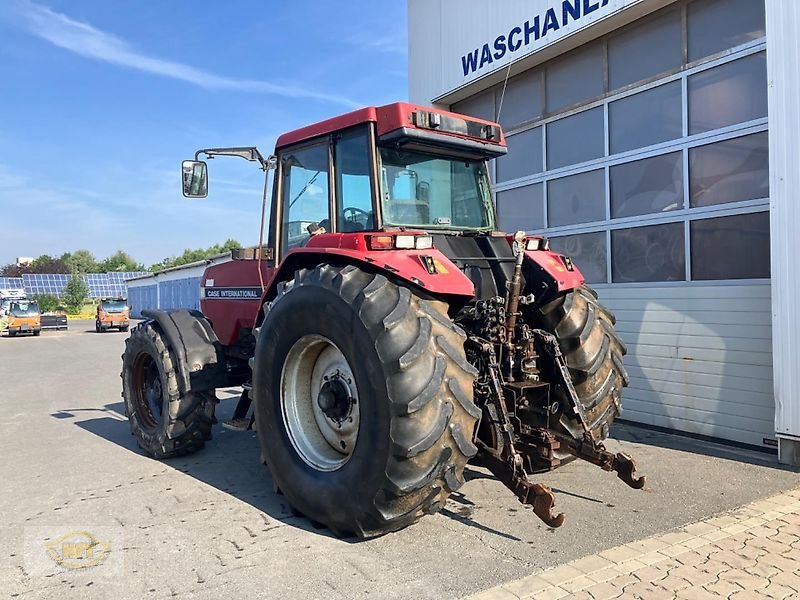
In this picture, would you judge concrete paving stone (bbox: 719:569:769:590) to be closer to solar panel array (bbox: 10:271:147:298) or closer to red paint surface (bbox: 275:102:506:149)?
red paint surface (bbox: 275:102:506:149)

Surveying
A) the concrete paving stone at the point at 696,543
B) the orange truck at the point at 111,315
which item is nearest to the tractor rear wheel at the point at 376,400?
the concrete paving stone at the point at 696,543

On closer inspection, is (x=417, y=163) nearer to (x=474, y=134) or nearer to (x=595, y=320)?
(x=474, y=134)

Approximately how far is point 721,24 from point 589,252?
2.83 metres

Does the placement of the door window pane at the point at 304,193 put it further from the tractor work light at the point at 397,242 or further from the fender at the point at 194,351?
the fender at the point at 194,351

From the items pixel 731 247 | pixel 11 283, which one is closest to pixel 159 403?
pixel 731 247

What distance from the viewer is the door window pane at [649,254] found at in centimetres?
698

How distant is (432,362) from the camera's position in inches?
141

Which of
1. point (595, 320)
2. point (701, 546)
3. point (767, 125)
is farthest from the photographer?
point (767, 125)

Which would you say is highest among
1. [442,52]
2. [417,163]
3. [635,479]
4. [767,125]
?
[442,52]

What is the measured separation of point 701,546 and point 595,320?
1.64 m

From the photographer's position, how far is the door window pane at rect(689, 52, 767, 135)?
620cm

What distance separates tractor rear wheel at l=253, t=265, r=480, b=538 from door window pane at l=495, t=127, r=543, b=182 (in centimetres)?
553

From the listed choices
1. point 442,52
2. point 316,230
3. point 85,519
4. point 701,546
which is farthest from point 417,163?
point 442,52

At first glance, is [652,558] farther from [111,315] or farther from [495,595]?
[111,315]
